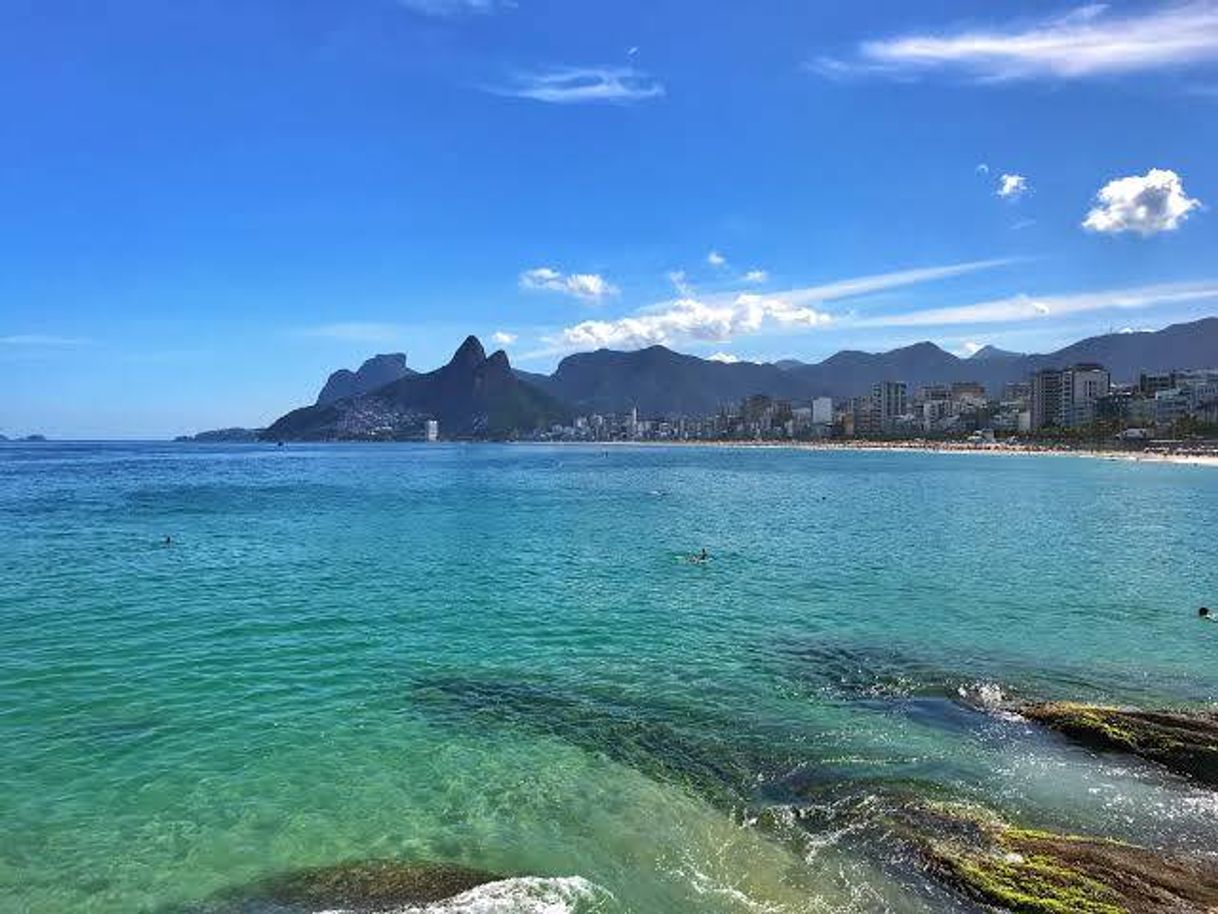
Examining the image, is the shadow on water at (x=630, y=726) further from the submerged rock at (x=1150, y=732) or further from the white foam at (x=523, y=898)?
the submerged rock at (x=1150, y=732)

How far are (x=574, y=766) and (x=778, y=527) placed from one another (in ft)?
164

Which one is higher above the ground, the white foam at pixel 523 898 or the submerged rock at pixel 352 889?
the submerged rock at pixel 352 889

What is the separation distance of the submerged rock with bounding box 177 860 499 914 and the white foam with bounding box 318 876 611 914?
237 millimetres

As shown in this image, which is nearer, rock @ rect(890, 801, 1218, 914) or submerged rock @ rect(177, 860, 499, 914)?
rock @ rect(890, 801, 1218, 914)

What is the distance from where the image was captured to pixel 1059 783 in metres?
17.5

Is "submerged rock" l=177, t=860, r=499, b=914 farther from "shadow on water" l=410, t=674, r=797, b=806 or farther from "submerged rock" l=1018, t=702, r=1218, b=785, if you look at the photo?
"submerged rock" l=1018, t=702, r=1218, b=785

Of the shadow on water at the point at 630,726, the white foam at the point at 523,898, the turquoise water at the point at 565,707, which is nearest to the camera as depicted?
the white foam at the point at 523,898

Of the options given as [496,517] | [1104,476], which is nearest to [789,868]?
[496,517]

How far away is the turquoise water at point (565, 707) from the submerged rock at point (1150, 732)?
73 cm

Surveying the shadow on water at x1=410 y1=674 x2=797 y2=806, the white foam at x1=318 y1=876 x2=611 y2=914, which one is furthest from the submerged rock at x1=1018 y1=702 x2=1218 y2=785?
the white foam at x1=318 y1=876 x2=611 y2=914

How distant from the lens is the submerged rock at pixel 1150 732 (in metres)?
18.2

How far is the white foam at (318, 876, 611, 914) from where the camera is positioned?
13.0 meters

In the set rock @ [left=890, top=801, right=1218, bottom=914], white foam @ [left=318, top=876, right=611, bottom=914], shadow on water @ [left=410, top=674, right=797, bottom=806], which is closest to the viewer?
rock @ [left=890, top=801, right=1218, bottom=914]

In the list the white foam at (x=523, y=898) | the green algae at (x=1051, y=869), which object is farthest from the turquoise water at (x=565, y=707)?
the green algae at (x=1051, y=869)
